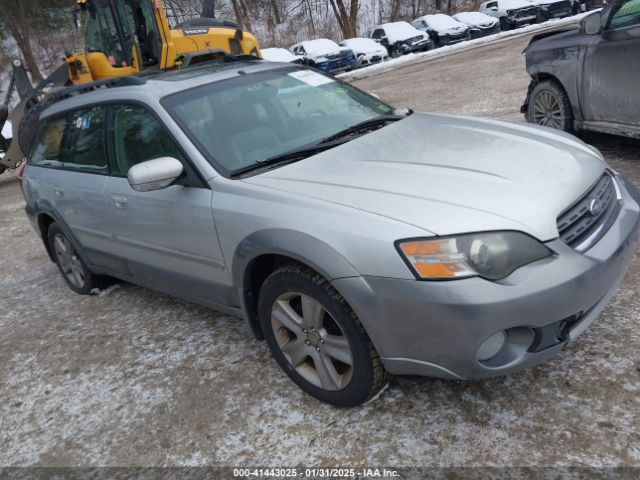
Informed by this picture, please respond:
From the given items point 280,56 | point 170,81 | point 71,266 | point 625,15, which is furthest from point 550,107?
point 280,56

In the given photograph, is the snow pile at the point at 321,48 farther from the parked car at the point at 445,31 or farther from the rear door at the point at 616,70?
the rear door at the point at 616,70

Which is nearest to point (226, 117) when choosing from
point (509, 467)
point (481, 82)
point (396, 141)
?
point (396, 141)

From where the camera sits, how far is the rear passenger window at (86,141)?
3599mm

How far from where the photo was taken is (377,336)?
219 centimetres

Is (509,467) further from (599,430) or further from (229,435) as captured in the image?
(229,435)

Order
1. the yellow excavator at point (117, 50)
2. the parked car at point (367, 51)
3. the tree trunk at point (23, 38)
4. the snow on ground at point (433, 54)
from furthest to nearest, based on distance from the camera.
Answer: the tree trunk at point (23, 38) → the parked car at point (367, 51) → the snow on ground at point (433, 54) → the yellow excavator at point (117, 50)

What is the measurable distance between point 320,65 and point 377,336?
60.8 feet

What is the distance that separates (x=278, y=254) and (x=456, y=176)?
87cm

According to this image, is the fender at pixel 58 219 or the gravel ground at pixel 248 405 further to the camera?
the fender at pixel 58 219

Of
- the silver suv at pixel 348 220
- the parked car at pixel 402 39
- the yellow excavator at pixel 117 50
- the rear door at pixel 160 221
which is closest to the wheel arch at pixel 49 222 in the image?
the silver suv at pixel 348 220

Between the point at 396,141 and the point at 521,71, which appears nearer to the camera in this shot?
the point at 396,141

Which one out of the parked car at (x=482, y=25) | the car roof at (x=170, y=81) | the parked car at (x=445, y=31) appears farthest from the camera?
the parked car at (x=482, y=25)

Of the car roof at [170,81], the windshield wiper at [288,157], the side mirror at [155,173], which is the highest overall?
the car roof at [170,81]

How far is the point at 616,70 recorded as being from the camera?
4.66 metres
